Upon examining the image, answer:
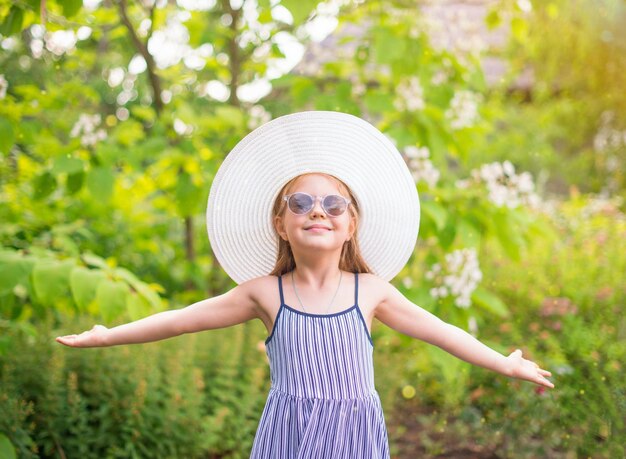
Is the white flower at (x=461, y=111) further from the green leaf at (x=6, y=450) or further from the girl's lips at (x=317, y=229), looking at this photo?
the green leaf at (x=6, y=450)

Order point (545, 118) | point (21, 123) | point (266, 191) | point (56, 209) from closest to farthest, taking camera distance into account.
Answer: point (266, 191), point (21, 123), point (56, 209), point (545, 118)

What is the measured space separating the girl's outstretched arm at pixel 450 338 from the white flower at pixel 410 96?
1.79 metres

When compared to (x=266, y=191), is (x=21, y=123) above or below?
above

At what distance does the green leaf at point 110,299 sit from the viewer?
244cm

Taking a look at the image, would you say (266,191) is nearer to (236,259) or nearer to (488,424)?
(236,259)

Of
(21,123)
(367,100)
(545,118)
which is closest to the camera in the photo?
(21,123)

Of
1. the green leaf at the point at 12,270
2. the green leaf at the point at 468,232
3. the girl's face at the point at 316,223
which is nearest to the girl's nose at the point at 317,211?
the girl's face at the point at 316,223

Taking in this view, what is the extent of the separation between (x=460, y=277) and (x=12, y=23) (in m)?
2.14

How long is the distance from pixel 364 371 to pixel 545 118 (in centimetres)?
1037

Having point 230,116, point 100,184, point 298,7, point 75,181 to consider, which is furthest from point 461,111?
point 75,181

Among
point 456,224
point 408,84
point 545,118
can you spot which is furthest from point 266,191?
point 545,118

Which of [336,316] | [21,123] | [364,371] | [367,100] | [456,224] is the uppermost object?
[367,100]

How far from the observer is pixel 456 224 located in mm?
3268

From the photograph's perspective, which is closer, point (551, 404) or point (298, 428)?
point (298, 428)
